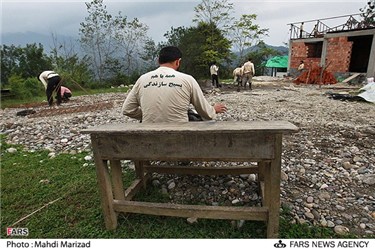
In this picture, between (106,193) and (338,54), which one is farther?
(338,54)

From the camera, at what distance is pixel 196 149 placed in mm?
1954

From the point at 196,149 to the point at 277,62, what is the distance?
1283 inches

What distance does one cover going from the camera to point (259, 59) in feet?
111

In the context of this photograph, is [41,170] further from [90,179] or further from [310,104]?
[310,104]

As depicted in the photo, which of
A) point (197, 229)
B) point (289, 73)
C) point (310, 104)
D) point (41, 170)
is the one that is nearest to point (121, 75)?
point (289, 73)

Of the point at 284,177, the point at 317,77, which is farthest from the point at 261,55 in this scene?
the point at 284,177

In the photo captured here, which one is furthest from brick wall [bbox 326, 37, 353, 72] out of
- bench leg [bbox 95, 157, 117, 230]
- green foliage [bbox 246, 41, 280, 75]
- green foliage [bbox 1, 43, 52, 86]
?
green foliage [bbox 1, 43, 52, 86]

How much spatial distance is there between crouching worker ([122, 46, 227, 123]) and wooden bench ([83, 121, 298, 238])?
40cm

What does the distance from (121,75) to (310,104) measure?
19001 mm

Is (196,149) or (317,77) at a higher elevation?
(196,149)

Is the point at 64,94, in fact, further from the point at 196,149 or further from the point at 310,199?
the point at 310,199

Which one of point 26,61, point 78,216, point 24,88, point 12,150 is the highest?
point 26,61

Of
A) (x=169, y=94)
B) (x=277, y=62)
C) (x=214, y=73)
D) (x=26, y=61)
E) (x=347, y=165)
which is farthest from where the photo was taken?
(x=277, y=62)

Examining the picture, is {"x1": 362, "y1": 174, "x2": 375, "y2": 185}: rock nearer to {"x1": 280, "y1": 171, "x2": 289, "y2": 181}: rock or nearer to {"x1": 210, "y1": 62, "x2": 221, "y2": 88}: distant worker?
{"x1": 280, "y1": 171, "x2": 289, "y2": 181}: rock
